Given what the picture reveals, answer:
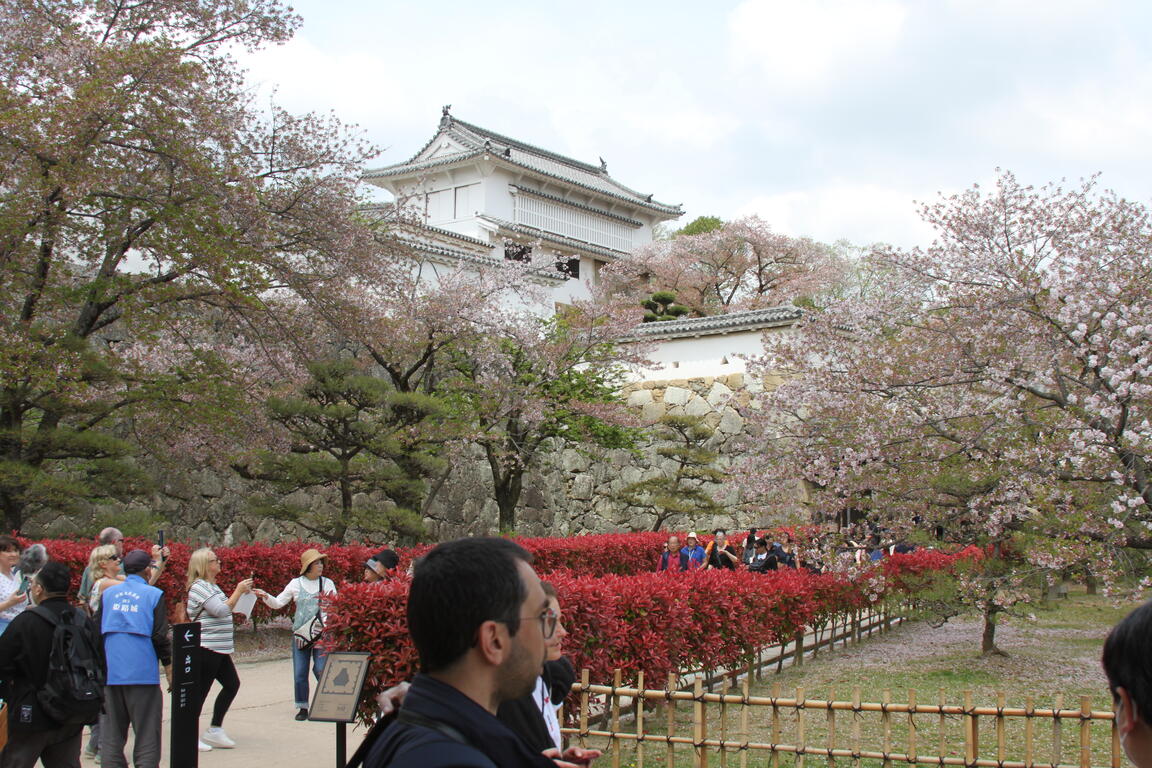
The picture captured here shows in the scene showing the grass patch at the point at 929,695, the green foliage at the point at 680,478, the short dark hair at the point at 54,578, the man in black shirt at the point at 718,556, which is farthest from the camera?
the green foliage at the point at 680,478

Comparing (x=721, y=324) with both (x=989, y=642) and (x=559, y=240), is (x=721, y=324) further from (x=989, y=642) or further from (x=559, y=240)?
(x=989, y=642)

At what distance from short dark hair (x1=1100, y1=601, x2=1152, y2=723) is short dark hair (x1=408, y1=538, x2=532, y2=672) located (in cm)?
108

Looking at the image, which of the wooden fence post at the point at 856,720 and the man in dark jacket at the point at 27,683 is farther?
the wooden fence post at the point at 856,720

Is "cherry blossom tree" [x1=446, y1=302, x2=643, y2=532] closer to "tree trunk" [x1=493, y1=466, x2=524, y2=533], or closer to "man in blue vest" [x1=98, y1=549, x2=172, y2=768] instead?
"tree trunk" [x1=493, y1=466, x2=524, y2=533]

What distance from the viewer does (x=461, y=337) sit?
15.6m

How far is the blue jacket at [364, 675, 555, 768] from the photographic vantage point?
1551mm

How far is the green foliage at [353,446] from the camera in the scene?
43.9ft

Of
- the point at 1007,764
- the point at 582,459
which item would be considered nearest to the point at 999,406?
the point at 1007,764

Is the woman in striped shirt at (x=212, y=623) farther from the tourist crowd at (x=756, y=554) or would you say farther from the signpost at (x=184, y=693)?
the tourist crowd at (x=756, y=554)

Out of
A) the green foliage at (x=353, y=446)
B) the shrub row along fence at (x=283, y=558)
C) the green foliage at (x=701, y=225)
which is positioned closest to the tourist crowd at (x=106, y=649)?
the shrub row along fence at (x=283, y=558)

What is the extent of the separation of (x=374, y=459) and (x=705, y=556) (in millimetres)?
5593

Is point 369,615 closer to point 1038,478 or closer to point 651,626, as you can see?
point 651,626

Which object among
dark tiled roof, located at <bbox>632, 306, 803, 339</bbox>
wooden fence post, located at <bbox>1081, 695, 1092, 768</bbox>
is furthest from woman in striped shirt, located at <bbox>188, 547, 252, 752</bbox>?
dark tiled roof, located at <bbox>632, 306, 803, 339</bbox>

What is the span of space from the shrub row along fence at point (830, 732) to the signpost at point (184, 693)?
2199mm
